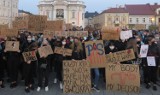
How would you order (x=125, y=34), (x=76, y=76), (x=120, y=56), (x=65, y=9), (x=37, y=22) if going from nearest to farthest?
(x=76, y=76), (x=120, y=56), (x=125, y=34), (x=37, y=22), (x=65, y=9)

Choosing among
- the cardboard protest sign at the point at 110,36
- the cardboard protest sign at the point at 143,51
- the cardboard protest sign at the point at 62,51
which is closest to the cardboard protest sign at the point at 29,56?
the cardboard protest sign at the point at 62,51

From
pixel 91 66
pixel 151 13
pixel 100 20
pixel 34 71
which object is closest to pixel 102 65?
pixel 91 66

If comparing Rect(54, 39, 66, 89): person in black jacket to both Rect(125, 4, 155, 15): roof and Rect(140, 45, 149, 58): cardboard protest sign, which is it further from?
Rect(125, 4, 155, 15): roof

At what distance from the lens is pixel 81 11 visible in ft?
412

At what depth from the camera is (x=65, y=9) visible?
12544 centimetres

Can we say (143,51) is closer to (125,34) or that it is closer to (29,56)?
(125,34)

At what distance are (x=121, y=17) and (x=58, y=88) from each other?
109776 mm

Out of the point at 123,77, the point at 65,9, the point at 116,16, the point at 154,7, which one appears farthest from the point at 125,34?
the point at 65,9

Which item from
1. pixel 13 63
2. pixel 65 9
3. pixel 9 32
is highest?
pixel 65 9

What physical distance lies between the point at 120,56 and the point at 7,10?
311ft

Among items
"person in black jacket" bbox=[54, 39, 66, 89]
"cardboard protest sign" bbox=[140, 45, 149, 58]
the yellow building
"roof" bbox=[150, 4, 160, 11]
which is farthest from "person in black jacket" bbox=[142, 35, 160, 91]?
"roof" bbox=[150, 4, 160, 11]

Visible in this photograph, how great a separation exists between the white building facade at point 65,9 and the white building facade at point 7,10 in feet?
51.5

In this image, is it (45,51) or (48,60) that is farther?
(48,60)

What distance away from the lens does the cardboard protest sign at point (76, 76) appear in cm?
1280
